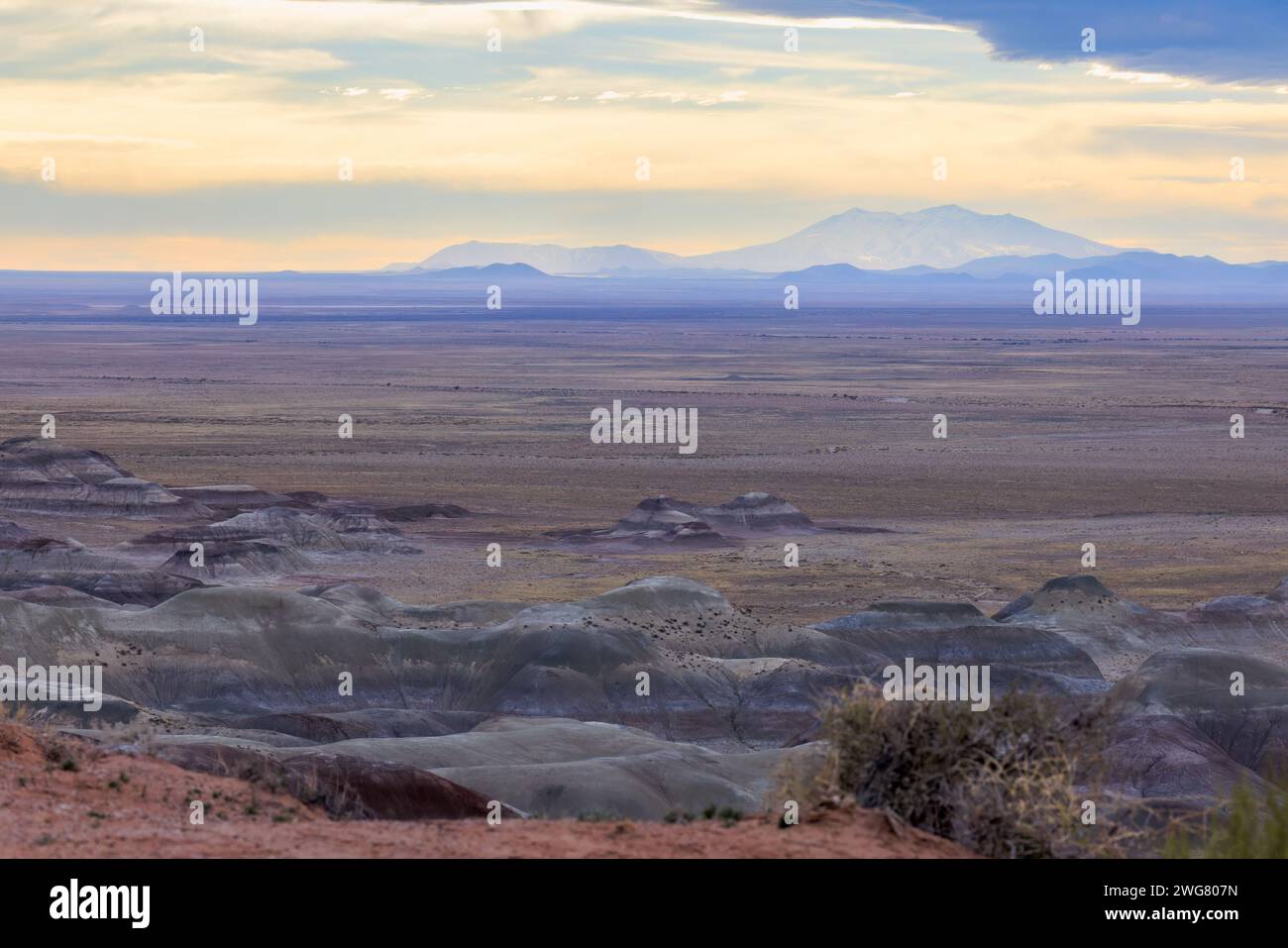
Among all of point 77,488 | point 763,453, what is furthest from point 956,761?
point 763,453

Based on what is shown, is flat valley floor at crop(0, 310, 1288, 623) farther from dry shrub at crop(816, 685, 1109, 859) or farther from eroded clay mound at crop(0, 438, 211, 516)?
dry shrub at crop(816, 685, 1109, 859)

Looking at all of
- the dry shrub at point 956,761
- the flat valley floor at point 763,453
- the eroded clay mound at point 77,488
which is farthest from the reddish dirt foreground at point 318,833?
the eroded clay mound at point 77,488

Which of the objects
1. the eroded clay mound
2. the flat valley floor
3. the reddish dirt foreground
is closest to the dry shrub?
the reddish dirt foreground

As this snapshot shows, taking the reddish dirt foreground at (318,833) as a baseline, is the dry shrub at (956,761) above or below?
above

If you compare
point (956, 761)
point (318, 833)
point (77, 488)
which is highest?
point (956, 761)

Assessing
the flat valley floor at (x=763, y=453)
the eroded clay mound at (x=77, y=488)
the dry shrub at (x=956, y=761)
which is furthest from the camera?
the eroded clay mound at (x=77, y=488)

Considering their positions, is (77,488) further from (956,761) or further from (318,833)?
(956,761)

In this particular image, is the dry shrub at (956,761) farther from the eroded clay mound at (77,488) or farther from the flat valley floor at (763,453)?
the eroded clay mound at (77,488)
